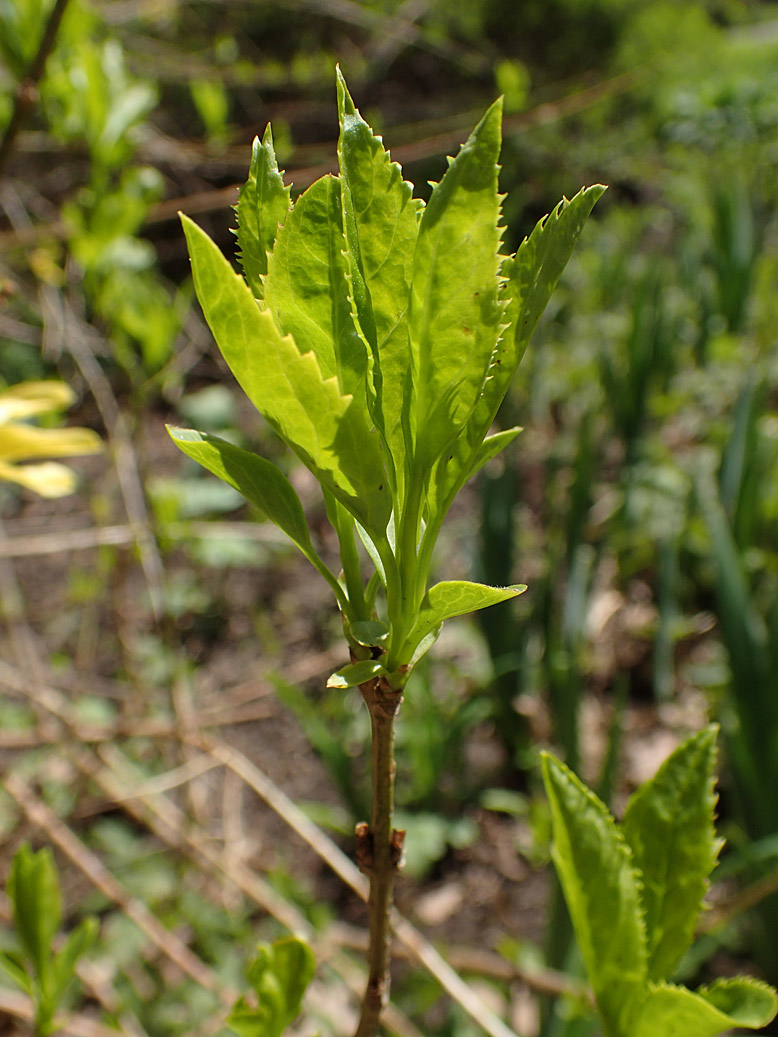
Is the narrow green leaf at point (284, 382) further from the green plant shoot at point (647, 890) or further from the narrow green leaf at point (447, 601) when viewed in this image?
the green plant shoot at point (647, 890)

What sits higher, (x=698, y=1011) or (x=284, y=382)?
(x=284, y=382)

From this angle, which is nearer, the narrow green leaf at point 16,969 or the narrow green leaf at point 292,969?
the narrow green leaf at point 292,969

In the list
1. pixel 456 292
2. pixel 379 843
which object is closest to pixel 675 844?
pixel 379 843

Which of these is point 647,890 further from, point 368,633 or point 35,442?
point 35,442

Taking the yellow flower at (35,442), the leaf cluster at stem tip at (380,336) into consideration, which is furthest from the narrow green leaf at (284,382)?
the yellow flower at (35,442)

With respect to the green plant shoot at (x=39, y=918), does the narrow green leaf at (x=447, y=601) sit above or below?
above

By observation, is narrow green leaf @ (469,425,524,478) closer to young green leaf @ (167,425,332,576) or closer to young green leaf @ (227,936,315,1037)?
young green leaf @ (167,425,332,576)

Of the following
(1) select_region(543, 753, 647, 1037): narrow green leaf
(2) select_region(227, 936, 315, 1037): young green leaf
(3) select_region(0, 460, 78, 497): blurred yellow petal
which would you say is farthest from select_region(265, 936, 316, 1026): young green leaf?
(3) select_region(0, 460, 78, 497): blurred yellow petal
